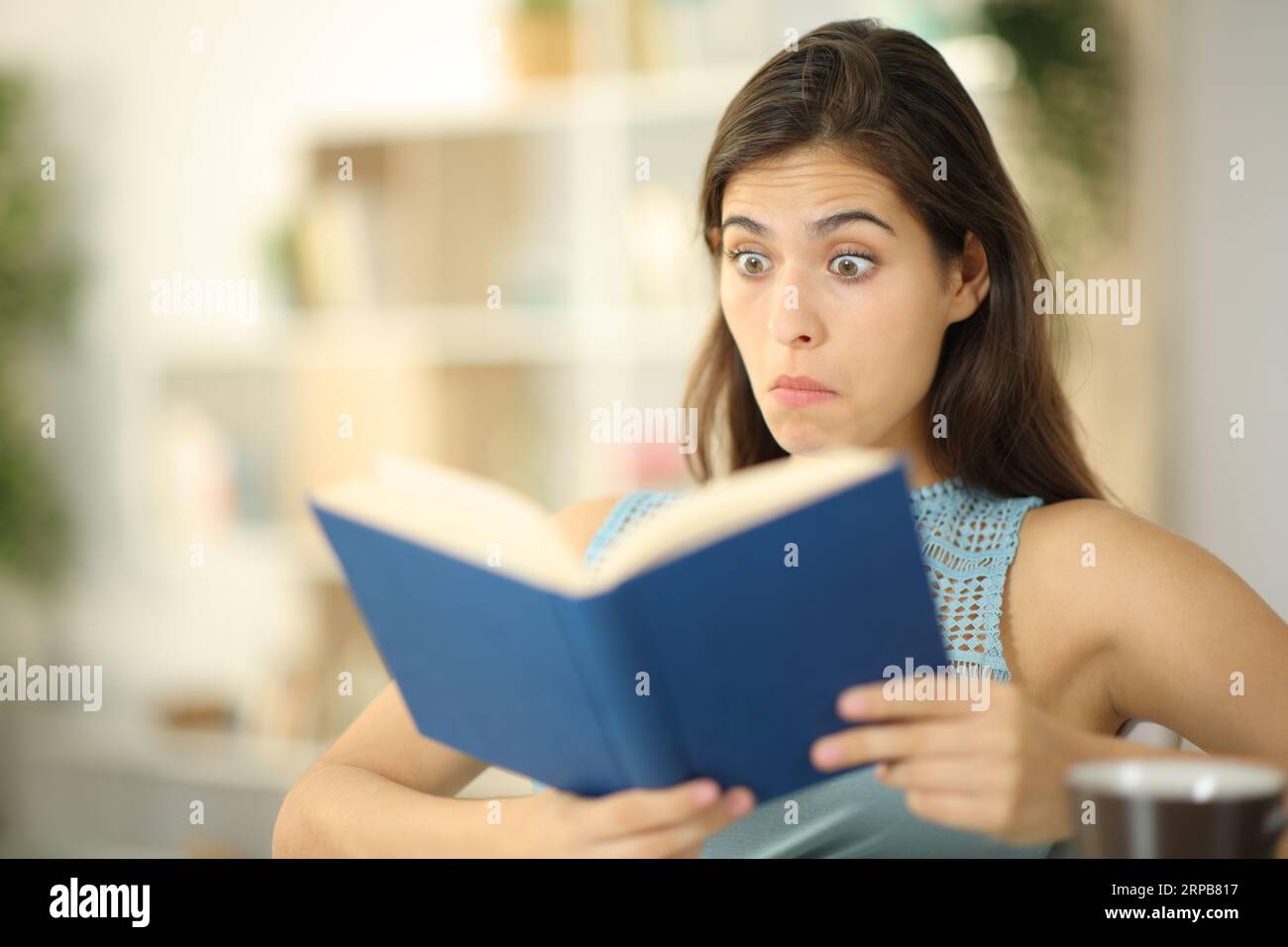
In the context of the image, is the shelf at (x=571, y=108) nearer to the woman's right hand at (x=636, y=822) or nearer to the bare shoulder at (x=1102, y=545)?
the bare shoulder at (x=1102, y=545)

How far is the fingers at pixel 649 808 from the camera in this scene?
Result: 809 millimetres

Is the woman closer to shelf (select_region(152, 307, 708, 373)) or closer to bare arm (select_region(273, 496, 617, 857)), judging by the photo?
bare arm (select_region(273, 496, 617, 857))

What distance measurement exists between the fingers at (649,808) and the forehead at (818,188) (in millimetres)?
625

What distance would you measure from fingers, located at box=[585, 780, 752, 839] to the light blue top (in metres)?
0.38

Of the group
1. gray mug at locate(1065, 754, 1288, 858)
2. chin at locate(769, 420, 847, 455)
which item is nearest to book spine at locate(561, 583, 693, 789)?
gray mug at locate(1065, 754, 1288, 858)

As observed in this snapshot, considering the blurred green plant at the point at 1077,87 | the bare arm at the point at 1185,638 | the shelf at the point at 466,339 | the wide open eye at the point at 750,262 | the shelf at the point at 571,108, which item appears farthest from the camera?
the shelf at the point at 466,339

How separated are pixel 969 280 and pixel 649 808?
76cm

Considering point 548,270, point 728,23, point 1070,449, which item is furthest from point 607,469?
point 1070,449

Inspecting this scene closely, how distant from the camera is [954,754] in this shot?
82cm

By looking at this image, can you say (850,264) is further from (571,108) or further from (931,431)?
(571,108)

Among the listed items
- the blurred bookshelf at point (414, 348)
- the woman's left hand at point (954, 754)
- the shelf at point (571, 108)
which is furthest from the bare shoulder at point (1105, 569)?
the shelf at point (571, 108)

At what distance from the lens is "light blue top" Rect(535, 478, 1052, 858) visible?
122cm

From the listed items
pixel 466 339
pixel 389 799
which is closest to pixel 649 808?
pixel 389 799
